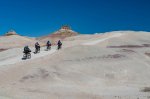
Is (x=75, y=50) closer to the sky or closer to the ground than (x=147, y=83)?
closer to the sky

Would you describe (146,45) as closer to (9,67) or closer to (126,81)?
(126,81)

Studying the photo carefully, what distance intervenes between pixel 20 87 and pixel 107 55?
1831cm

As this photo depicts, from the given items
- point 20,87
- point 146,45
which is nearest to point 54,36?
point 146,45

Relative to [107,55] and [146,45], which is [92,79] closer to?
[107,55]

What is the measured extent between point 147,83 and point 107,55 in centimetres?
920

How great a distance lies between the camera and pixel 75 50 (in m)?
56.6

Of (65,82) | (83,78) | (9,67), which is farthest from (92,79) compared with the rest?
(9,67)

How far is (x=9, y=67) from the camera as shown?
50.8 metres

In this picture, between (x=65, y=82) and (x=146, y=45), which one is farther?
(x=146, y=45)

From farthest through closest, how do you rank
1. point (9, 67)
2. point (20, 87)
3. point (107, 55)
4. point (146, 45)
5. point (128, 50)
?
point (146, 45) → point (128, 50) → point (107, 55) → point (9, 67) → point (20, 87)

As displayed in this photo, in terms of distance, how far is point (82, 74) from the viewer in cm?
4838

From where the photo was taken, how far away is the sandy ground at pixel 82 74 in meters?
38.5

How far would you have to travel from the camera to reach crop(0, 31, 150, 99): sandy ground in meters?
38.5

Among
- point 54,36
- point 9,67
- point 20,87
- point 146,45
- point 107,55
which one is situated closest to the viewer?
point 20,87
